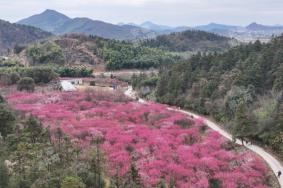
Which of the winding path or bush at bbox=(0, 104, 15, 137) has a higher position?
bush at bbox=(0, 104, 15, 137)

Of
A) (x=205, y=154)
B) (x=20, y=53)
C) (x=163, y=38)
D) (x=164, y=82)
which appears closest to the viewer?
(x=205, y=154)

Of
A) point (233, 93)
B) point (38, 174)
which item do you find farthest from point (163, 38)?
point (38, 174)

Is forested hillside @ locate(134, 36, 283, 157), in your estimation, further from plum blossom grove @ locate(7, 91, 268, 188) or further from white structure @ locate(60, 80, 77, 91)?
white structure @ locate(60, 80, 77, 91)

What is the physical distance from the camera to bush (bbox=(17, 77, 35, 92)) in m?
71.9

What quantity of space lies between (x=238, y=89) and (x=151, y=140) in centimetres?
1764

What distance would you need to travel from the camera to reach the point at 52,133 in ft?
135

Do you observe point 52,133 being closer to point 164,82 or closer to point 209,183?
point 209,183

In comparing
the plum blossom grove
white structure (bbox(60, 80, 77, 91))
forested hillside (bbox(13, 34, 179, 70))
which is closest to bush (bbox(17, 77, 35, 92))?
white structure (bbox(60, 80, 77, 91))

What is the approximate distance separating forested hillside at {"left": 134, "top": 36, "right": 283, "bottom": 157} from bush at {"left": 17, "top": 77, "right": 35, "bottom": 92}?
827 inches

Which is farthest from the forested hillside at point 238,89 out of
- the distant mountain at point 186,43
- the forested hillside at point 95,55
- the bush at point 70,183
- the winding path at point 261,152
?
the distant mountain at point 186,43

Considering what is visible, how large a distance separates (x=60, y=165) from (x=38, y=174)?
248 cm

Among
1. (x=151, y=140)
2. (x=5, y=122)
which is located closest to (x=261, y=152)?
(x=151, y=140)

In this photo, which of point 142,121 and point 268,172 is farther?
point 142,121

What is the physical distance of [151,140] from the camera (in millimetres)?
42594
